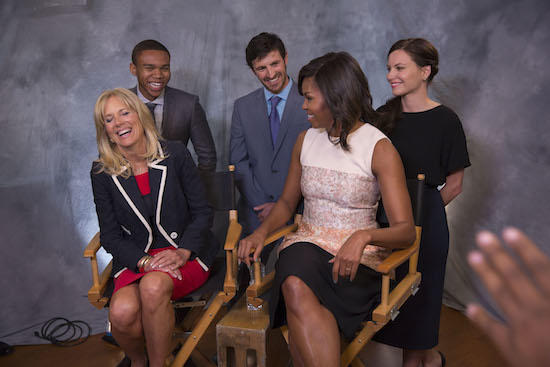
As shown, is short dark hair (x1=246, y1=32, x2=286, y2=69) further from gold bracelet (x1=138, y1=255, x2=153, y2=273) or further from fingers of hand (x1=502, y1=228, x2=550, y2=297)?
fingers of hand (x1=502, y1=228, x2=550, y2=297)

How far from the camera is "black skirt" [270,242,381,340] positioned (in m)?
2.14

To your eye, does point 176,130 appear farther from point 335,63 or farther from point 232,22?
point 335,63

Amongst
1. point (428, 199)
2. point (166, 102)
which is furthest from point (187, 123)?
point (428, 199)

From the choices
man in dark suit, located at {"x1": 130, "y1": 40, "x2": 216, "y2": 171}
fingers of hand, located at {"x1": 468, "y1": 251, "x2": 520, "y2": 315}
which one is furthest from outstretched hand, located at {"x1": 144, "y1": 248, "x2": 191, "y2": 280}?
fingers of hand, located at {"x1": 468, "y1": 251, "x2": 520, "y2": 315}

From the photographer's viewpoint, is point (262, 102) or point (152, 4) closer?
point (262, 102)

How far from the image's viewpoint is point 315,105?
7.66ft

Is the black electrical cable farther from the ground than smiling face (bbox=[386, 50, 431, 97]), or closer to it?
closer to it

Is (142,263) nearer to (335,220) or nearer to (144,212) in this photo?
(144,212)

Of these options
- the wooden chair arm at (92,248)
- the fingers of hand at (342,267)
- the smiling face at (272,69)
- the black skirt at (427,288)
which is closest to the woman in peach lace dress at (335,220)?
the fingers of hand at (342,267)

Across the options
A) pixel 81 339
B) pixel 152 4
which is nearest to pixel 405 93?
pixel 152 4

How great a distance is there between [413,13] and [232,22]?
55.8 inches

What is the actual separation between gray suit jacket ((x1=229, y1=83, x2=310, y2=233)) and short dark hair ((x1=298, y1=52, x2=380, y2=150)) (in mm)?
799

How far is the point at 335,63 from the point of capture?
229cm

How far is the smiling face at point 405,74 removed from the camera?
2561 mm
